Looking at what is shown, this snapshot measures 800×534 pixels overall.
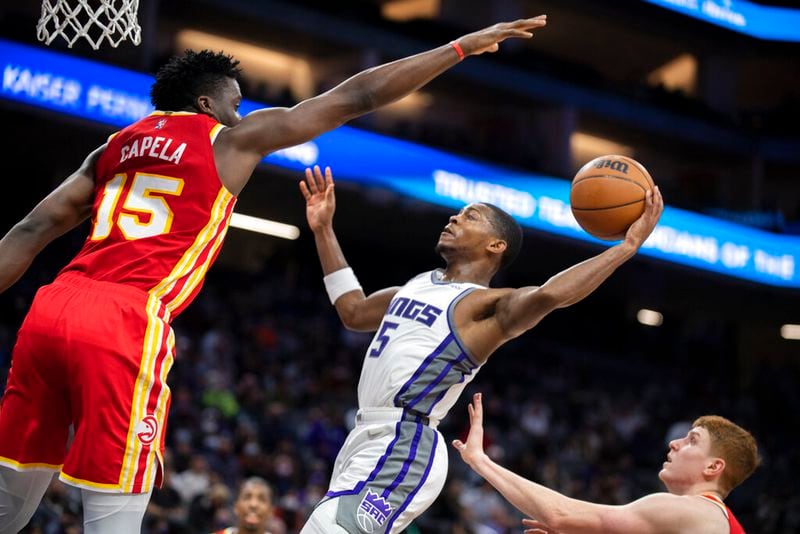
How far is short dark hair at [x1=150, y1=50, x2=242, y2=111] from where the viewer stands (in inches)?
160

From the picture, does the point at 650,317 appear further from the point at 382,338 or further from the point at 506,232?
the point at 382,338

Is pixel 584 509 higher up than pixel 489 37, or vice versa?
pixel 489 37

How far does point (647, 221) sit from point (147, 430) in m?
2.14

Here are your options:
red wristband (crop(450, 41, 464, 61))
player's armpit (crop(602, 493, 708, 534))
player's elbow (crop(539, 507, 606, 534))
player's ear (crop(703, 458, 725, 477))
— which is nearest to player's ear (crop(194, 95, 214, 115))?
red wristband (crop(450, 41, 464, 61))

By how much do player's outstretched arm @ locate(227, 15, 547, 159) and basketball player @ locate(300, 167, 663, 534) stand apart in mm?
939

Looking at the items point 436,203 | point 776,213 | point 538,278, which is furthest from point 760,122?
point 436,203

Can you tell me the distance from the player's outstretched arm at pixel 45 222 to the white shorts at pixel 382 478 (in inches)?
53.7

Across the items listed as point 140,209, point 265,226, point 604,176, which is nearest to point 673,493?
point 604,176

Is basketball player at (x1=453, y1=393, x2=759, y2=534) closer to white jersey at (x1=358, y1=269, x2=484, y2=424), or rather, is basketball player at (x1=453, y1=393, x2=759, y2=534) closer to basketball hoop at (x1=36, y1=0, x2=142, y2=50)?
white jersey at (x1=358, y1=269, x2=484, y2=424)

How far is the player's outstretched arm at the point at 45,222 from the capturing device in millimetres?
3818

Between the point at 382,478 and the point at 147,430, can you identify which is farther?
the point at 382,478

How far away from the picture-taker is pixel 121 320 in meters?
3.56

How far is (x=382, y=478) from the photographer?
4.22 m

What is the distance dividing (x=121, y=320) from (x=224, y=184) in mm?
607
